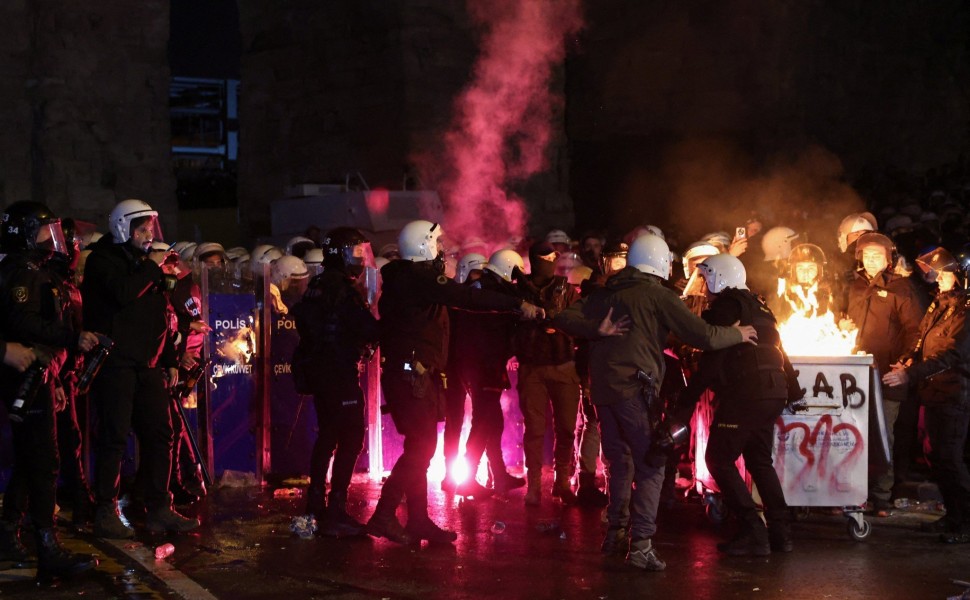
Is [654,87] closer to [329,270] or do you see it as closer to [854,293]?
[854,293]

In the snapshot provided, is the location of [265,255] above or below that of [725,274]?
above

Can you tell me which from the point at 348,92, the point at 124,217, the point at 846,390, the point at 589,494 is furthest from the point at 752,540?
the point at 348,92

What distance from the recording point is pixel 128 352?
327 inches

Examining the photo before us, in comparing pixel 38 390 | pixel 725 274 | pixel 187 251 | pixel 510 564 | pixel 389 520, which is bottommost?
pixel 510 564

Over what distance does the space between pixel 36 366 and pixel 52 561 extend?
3.72 feet

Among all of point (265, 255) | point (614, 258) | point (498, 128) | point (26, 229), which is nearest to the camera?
point (26, 229)

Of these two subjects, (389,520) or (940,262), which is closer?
(389,520)

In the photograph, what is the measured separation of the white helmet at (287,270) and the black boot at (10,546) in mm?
4314

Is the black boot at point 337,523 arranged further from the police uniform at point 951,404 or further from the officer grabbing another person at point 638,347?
the police uniform at point 951,404

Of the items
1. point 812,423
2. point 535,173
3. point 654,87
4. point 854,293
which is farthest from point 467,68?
point 812,423

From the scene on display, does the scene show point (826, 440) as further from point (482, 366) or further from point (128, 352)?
point (128, 352)

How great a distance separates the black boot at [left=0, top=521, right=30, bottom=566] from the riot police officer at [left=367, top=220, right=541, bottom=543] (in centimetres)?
219

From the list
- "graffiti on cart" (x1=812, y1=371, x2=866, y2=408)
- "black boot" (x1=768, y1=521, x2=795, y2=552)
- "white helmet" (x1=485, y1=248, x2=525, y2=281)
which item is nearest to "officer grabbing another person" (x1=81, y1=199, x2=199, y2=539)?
"white helmet" (x1=485, y1=248, x2=525, y2=281)

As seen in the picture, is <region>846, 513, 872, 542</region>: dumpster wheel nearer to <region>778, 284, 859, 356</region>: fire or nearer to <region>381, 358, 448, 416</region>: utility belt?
<region>778, 284, 859, 356</region>: fire
